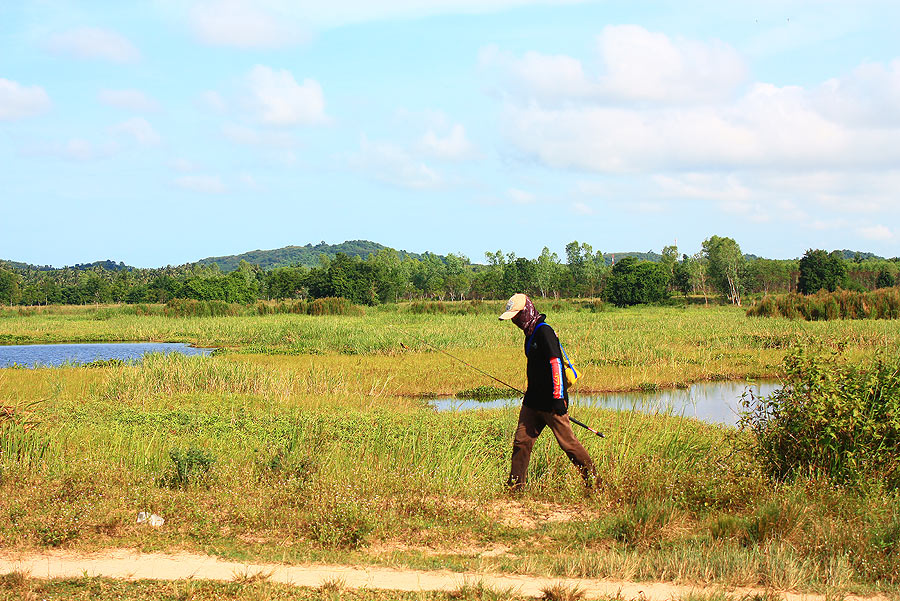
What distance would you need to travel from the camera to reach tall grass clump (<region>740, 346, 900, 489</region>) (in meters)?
7.28

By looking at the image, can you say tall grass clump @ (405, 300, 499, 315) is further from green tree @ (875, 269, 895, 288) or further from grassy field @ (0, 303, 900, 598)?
grassy field @ (0, 303, 900, 598)

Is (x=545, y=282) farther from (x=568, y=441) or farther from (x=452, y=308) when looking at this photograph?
(x=568, y=441)

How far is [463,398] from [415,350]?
9.16 meters

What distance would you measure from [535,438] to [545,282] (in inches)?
3242

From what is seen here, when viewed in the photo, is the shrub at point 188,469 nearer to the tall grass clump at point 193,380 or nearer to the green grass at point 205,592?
the green grass at point 205,592

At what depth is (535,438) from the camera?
758 centimetres

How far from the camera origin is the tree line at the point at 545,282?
75.3 meters

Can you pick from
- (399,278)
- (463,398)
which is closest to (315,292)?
(399,278)

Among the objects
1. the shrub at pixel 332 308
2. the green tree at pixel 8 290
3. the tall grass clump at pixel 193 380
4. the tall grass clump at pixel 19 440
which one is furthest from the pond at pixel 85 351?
the green tree at pixel 8 290

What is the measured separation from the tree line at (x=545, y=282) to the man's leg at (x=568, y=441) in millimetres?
68849

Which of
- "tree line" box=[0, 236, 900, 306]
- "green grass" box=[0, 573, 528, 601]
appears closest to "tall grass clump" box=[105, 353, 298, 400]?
"green grass" box=[0, 573, 528, 601]

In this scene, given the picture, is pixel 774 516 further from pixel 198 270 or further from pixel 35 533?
pixel 198 270

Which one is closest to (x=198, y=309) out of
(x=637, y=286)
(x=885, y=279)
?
(x=637, y=286)

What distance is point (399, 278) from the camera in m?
92.2
